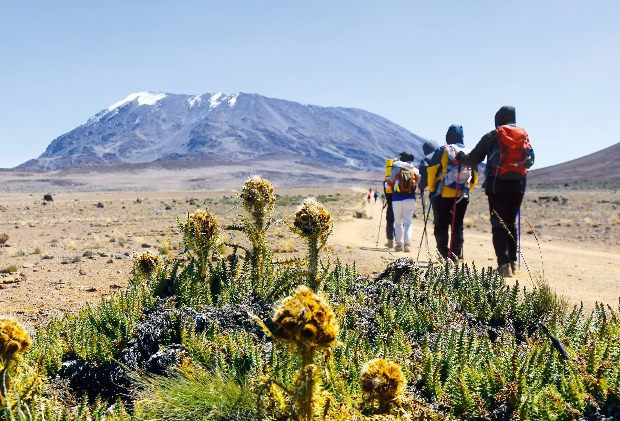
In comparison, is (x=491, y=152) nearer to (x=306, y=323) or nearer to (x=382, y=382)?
(x=382, y=382)

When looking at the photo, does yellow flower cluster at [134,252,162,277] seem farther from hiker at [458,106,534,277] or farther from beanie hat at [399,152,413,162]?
beanie hat at [399,152,413,162]

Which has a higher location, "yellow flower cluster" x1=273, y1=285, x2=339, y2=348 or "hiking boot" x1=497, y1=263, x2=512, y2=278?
"yellow flower cluster" x1=273, y1=285, x2=339, y2=348

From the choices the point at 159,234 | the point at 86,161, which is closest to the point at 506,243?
the point at 159,234

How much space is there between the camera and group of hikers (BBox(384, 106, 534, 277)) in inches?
247

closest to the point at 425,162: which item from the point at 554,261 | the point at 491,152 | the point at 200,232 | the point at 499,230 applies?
the point at 491,152

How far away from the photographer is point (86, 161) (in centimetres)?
19012

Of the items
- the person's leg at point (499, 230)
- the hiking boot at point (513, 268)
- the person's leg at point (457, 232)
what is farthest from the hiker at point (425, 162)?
the hiking boot at point (513, 268)

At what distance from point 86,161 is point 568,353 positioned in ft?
672

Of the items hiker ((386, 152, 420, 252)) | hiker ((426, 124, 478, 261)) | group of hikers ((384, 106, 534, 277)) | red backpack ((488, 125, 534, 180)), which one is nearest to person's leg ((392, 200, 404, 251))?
hiker ((386, 152, 420, 252))

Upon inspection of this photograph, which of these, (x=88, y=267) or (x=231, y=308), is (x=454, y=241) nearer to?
(x=231, y=308)

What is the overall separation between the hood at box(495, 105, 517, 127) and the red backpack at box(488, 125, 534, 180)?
32 centimetres

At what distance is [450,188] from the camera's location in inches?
290

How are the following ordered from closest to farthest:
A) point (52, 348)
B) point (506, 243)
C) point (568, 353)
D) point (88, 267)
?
point (568, 353) < point (52, 348) < point (506, 243) < point (88, 267)

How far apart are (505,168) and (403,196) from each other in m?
3.35
